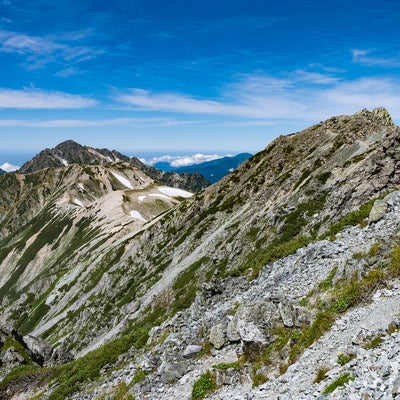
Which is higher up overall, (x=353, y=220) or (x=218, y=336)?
(x=353, y=220)

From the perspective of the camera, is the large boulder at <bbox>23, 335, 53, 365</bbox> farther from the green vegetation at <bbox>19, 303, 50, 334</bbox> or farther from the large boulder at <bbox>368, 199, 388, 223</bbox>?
the green vegetation at <bbox>19, 303, 50, 334</bbox>

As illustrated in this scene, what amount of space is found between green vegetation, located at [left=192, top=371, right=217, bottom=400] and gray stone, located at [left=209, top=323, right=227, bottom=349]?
2.20 metres

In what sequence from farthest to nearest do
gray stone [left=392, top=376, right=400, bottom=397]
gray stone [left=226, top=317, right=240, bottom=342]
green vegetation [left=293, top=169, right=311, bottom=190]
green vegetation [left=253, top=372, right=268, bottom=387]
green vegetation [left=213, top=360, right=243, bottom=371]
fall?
green vegetation [left=293, top=169, right=311, bottom=190], gray stone [left=226, top=317, right=240, bottom=342], green vegetation [left=213, top=360, right=243, bottom=371], green vegetation [left=253, top=372, right=268, bottom=387], gray stone [left=392, top=376, right=400, bottom=397]

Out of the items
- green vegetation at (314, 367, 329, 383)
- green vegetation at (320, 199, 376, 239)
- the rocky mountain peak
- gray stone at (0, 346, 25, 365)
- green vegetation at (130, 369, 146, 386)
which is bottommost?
gray stone at (0, 346, 25, 365)

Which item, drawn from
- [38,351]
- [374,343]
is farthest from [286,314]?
[38,351]

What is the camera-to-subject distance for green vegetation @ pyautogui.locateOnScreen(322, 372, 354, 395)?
11619 millimetres

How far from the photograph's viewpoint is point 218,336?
21.3m

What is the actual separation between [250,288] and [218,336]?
602 cm

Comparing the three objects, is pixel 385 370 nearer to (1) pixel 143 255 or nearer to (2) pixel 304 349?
(2) pixel 304 349

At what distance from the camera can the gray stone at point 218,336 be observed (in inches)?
825

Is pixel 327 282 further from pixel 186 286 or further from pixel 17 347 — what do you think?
pixel 17 347

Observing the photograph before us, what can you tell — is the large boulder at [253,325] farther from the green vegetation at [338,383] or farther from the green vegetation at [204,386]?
the green vegetation at [338,383]

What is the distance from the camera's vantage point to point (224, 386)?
58.5 ft

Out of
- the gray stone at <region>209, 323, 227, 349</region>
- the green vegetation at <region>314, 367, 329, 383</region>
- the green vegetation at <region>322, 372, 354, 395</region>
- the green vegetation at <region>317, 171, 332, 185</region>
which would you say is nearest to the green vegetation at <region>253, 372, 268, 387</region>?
the green vegetation at <region>314, 367, 329, 383</region>
